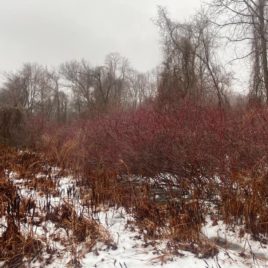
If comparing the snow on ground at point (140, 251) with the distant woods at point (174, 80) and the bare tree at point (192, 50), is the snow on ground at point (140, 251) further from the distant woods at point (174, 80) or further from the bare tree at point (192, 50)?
the bare tree at point (192, 50)

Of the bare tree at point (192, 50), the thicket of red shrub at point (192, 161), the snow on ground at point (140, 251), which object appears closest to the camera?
the snow on ground at point (140, 251)

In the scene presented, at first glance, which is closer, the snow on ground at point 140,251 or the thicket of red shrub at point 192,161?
the snow on ground at point 140,251

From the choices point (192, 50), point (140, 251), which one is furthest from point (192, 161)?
point (192, 50)

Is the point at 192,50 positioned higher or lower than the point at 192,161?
higher

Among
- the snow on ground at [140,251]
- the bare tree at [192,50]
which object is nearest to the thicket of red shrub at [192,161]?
the snow on ground at [140,251]

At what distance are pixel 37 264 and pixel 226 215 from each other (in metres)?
2.49

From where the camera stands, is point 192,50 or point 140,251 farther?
point 192,50

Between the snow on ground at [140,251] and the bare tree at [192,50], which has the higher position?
the bare tree at [192,50]

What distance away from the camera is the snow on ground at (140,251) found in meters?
3.52

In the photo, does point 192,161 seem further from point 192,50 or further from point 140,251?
point 192,50

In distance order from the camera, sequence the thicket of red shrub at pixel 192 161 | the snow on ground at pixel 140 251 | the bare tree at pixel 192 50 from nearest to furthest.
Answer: the snow on ground at pixel 140 251 → the thicket of red shrub at pixel 192 161 → the bare tree at pixel 192 50

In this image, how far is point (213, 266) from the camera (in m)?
3.41

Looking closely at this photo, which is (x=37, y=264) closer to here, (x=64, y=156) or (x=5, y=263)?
(x=5, y=263)

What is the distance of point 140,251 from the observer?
12.6ft
